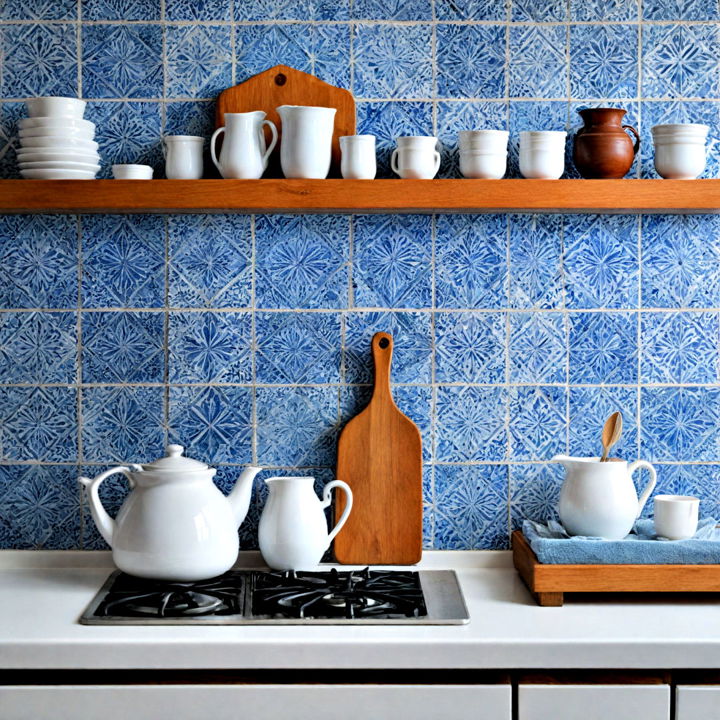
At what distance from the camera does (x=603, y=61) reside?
2029mm

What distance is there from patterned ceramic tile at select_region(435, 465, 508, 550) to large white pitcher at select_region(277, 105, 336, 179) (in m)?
0.70

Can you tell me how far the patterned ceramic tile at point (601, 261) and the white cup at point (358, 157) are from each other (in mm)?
461

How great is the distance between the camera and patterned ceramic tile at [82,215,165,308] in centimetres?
204

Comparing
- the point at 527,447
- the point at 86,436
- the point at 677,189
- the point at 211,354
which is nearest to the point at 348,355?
the point at 211,354

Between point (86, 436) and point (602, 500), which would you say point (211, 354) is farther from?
point (602, 500)

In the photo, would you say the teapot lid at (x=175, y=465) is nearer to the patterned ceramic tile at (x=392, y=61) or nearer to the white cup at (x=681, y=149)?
the patterned ceramic tile at (x=392, y=61)

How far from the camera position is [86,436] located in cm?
205

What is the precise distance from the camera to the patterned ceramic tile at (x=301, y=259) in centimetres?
204

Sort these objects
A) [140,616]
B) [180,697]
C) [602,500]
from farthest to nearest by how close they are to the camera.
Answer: [602,500] → [140,616] → [180,697]

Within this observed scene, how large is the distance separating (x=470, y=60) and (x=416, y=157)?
30cm

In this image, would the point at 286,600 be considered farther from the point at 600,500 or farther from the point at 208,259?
the point at 208,259

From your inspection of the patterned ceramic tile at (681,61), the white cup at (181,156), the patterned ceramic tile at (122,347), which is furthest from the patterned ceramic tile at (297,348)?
the patterned ceramic tile at (681,61)

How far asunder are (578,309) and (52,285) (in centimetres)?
115

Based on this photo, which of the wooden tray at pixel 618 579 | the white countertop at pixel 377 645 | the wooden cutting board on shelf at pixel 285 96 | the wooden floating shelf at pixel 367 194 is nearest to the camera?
the white countertop at pixel 377 645
